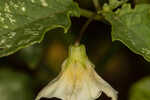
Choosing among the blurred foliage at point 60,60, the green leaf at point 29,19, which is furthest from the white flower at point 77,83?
the blurred foliage at point 60,60

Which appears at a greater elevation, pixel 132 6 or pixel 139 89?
pixel 132 6

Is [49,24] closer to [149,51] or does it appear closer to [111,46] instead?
[149,51]

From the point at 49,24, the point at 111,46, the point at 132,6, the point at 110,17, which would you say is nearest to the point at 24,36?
the point at 49,24

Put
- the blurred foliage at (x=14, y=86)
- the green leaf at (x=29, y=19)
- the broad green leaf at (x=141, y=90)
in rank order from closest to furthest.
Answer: the green leaf at (x=29, y=19), the broad green leaf at (x=141, y=90), the blurred foliage at (x=14, y=86)

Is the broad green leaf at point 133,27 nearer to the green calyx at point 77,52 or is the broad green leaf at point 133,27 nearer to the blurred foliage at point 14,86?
the green calyx at point 77,52

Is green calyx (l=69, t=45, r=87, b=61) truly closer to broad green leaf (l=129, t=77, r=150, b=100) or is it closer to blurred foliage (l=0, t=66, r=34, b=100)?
broad green leaf (l=129, t=77, r=150, b=100)

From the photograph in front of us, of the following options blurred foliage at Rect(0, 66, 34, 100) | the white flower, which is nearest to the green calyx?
the white flower
